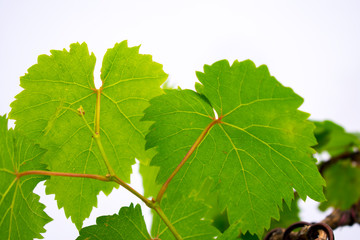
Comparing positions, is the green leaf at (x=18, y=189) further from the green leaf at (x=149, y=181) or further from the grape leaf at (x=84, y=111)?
the green leaf at (x=149, y=181)

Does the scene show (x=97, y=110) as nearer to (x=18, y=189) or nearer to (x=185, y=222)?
(x=18, y=189)

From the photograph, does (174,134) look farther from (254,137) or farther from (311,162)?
(311,162)

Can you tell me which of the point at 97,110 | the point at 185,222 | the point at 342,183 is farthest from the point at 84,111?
the point at 342,183

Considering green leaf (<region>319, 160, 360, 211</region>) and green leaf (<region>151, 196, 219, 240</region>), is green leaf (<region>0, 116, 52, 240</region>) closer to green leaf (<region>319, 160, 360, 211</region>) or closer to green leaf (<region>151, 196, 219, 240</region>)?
green leaf (<region>151, 196, 219, 240</region>)

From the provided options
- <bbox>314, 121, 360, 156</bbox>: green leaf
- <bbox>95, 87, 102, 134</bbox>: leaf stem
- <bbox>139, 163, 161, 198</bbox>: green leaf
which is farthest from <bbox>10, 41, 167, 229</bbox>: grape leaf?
<bbox>314, 121, 360, 156</bbox>: green leaf

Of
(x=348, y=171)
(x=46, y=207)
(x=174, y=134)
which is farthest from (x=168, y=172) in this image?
(x=348, y=171)

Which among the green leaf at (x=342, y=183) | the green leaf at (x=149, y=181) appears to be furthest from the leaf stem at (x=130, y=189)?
the green leaf at (x=342, y=183)
